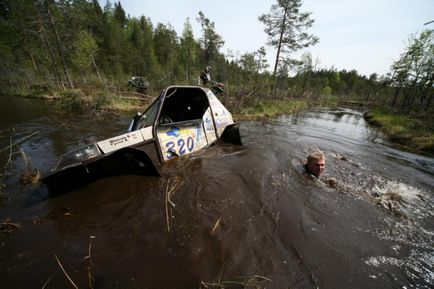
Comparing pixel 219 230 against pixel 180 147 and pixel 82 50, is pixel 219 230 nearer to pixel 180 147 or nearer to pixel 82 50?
pixel 180 147

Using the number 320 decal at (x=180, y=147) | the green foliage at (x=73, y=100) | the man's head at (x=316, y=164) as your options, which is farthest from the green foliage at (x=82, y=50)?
the man's head at (x=316, y=164)

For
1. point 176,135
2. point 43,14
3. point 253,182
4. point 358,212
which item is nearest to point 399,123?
point 358,212

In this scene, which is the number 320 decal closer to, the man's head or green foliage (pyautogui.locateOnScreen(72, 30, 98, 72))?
the man's head

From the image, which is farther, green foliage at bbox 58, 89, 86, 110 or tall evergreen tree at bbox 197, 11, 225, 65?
tall evergreen tree at bbox 197, 11, 225, 65

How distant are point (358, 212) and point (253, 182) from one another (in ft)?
6.08

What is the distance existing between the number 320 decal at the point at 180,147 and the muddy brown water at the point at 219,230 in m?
0.21

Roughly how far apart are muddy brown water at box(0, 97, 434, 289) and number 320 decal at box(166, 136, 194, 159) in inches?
8.4

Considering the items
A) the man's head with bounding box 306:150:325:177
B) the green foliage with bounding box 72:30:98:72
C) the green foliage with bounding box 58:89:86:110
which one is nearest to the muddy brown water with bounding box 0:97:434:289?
the man's head with bounding box 306:150:325:177

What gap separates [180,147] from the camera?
4105 millimetres

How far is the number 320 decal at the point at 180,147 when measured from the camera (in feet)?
12.7

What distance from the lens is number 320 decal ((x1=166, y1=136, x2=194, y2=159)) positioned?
3.87 meters

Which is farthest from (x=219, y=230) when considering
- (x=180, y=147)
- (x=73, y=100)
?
(x=73, y=100)

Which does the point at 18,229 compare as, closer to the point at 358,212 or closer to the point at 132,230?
the point at 132,230

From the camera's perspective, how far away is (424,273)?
2.08 m
